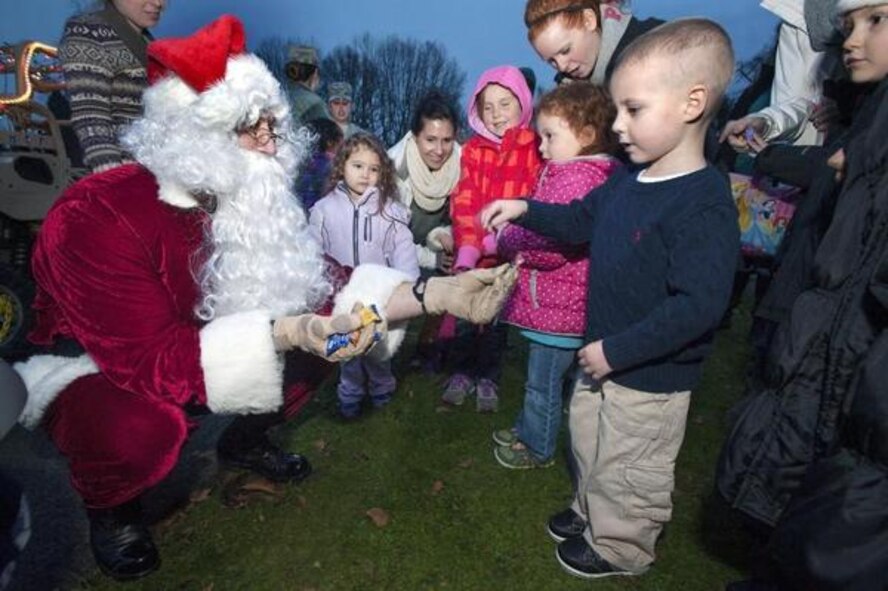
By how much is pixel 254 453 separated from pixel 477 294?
1.63m

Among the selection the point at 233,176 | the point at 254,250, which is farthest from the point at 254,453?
the point at 233,176

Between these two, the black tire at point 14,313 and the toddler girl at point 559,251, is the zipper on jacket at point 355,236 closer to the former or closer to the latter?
the toddler girl at point 559,251

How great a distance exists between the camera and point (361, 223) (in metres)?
3.63

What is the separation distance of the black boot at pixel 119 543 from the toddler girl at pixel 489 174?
84.2 inches

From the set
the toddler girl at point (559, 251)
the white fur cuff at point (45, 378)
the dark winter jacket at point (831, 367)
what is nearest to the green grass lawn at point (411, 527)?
the toddler girl at point (559, 251)

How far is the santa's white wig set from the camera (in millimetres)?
2246

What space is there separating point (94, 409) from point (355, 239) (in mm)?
1914

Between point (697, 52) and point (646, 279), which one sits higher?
point (697, 52)

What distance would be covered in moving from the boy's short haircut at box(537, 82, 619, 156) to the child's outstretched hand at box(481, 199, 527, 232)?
0.59 metres

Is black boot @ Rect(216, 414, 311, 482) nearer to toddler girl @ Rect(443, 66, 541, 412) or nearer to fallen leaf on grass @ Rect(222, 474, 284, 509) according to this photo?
fallen leaf on grass @ Rect(222, 474, 284, 509)

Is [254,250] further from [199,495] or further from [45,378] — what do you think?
[199,495]

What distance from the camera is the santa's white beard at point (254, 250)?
7.89 feet

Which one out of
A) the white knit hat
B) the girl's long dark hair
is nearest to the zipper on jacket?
the girl's long dark hair

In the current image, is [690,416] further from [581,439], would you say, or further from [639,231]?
[639,231]
